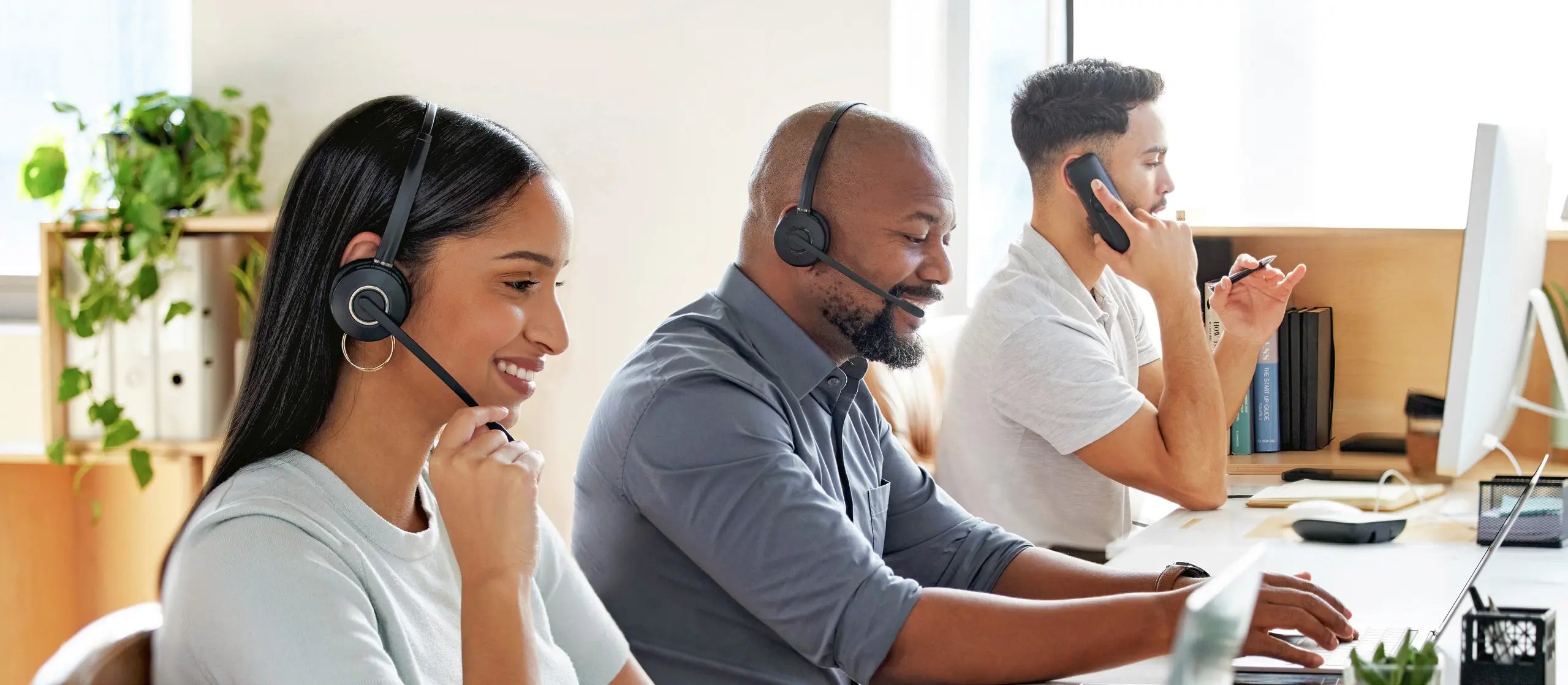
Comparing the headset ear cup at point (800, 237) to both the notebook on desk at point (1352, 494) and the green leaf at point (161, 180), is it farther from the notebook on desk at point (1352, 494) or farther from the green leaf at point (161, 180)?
the green leaf at point (161, 180)

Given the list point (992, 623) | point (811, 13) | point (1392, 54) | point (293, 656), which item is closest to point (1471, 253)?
point (992, 623)

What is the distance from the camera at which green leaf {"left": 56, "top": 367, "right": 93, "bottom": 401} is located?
267 centimetres

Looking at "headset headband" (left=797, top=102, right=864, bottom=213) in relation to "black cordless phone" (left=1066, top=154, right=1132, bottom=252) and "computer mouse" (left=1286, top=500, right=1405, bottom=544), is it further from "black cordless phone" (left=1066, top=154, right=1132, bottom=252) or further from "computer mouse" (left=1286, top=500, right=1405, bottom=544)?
"computer mouse" (left=1286, top=500, right=1405, bottom=544)

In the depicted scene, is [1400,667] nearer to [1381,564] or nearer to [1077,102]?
[1381,564]

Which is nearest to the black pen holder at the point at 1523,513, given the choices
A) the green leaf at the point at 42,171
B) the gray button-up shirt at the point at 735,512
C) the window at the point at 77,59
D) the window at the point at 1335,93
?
the gray button-up shirt at the point at 735,512

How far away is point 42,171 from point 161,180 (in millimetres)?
282

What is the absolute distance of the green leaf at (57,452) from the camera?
268 cm

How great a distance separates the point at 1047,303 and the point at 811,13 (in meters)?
1.08

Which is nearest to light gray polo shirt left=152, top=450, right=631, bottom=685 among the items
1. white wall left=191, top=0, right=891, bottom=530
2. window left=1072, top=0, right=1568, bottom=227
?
white wall left=191, top=0, right=891, bottom=530

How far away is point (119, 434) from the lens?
268 centimetres

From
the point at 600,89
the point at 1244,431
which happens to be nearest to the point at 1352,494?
the point at 1244,431

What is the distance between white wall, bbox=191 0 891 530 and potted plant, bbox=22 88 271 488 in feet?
0.61

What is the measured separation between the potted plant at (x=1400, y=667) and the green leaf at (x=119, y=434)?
8.12 feet

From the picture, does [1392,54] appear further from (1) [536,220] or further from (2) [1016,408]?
(1) [536,220]
